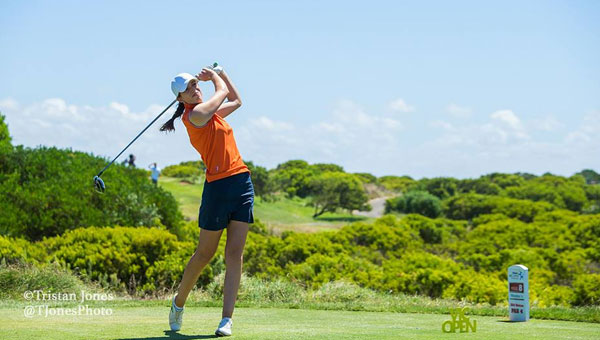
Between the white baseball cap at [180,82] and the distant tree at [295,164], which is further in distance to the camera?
the distant tree at [295,164]

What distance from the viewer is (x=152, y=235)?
12.1 meters

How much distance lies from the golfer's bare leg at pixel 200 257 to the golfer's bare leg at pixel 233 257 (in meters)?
0.11

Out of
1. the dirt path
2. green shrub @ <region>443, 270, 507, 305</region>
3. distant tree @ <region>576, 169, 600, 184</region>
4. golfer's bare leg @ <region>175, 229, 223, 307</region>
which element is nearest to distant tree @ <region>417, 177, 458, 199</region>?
the dirt path

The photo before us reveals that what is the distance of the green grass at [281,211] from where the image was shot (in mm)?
32562

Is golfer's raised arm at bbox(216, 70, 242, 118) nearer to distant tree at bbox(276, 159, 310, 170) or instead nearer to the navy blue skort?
the navy blue skort

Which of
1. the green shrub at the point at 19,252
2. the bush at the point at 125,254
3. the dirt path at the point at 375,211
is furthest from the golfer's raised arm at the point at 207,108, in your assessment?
the dirt path at the point at 375,211

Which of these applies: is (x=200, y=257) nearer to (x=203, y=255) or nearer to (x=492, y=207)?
(x=203, y=255)

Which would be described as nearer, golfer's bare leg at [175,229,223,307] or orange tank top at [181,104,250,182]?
orange tank top at [181,104,250,182]

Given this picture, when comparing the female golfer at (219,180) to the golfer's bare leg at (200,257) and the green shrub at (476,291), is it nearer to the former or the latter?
the golfer's bare leg at (200,257)

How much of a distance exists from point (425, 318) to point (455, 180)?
158 feet

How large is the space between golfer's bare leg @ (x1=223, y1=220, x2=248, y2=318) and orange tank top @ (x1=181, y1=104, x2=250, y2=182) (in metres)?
0.40

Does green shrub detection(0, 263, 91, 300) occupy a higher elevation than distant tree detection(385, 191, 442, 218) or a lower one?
lower

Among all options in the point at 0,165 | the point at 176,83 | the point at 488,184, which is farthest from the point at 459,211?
the point at 176,83

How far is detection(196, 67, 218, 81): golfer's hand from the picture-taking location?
552cm
